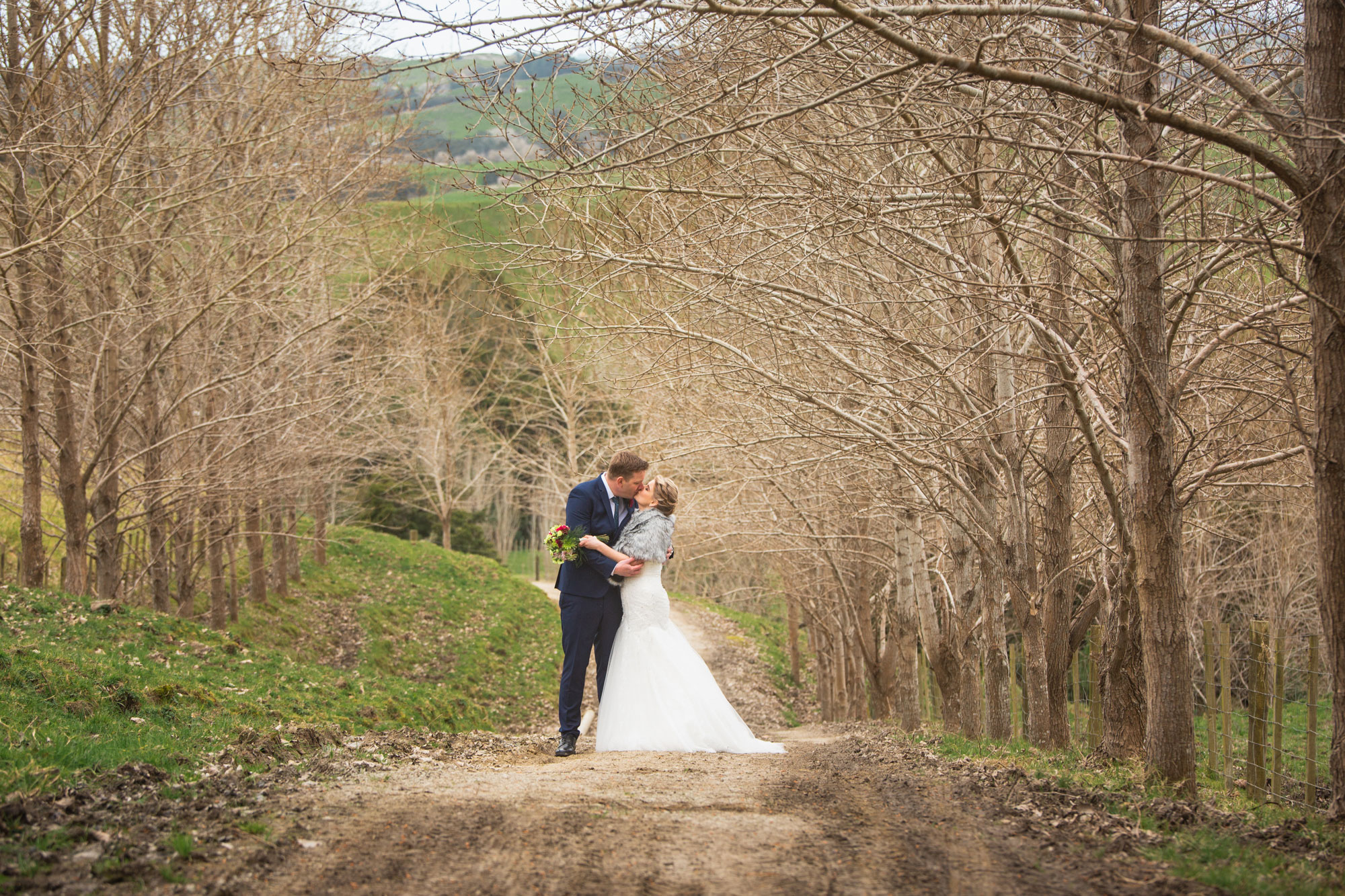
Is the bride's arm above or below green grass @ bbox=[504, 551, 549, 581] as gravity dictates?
above

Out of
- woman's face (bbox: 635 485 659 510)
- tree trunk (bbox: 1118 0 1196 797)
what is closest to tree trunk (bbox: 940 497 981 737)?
woman's face (bbox: 635 485 659 510)

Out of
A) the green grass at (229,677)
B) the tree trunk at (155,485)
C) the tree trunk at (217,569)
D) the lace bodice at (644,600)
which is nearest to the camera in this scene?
the green grass at (229,677)

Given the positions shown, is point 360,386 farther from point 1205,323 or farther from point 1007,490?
point 1205,323

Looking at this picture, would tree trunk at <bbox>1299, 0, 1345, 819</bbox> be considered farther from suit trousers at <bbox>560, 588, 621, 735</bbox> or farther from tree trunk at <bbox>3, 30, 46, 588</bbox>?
tree trunk at <bbox>3, 30, 46, 588</bbox>

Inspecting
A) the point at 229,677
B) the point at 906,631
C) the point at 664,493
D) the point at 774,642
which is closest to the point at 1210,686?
the point at 906,631

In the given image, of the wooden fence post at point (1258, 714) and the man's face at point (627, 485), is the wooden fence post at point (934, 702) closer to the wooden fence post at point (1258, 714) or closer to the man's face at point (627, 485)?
the wooden fence post at point (1258, 714)

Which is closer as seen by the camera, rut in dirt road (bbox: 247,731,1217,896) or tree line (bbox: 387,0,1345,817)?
rut in dirt road (bbox: 247,731,1217,896)

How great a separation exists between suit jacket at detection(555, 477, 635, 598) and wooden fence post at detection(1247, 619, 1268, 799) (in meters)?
6.03

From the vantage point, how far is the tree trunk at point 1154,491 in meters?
5.45

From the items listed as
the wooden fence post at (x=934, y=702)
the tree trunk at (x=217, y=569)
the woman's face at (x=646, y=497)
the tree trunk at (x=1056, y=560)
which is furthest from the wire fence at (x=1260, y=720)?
the tree trunk at (x=217, y=569)

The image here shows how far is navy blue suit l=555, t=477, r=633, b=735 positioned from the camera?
7746 millimetres

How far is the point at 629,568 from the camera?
780 cm

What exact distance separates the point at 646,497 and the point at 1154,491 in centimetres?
385

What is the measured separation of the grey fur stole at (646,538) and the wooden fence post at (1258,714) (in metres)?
5.61
